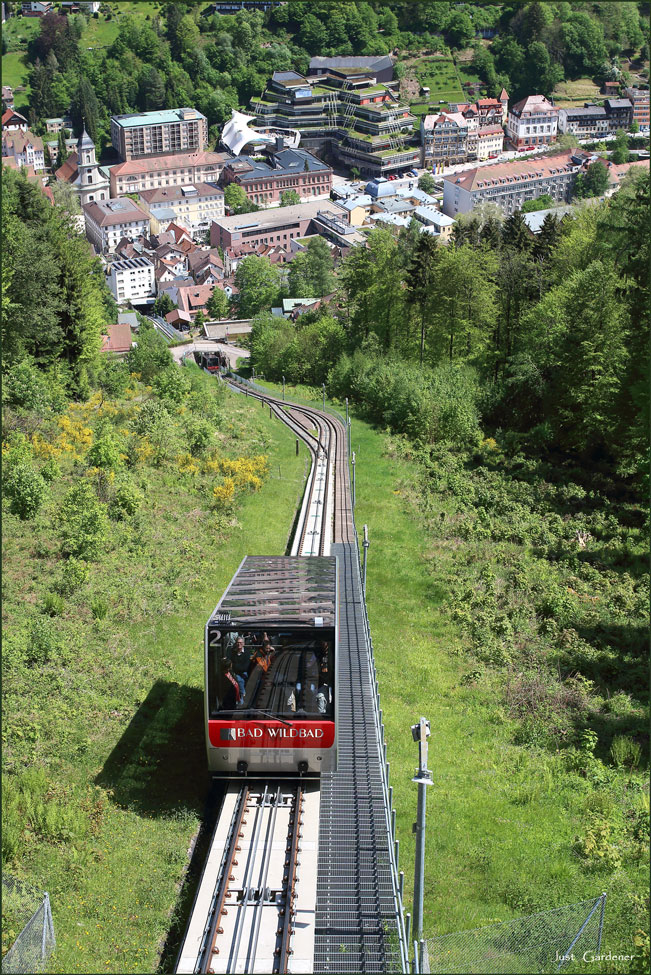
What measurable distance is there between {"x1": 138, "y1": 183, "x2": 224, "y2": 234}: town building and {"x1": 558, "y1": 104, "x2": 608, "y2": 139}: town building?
75.0m

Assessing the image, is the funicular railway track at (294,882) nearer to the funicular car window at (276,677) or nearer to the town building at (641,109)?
the funicular car window at (276,677)

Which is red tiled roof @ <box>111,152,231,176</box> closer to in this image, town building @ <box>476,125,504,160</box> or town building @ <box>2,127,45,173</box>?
town building @ <box>2,127,45,173</box>

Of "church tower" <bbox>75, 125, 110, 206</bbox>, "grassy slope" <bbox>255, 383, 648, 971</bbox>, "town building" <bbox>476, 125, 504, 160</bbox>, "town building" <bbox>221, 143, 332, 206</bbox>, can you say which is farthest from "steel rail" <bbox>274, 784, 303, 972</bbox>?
"town building" <bbox>476, 125, 504, 160</bbox>

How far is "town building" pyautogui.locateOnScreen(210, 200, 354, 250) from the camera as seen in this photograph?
466 ft

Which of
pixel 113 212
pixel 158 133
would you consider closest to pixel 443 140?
pixel 158 133

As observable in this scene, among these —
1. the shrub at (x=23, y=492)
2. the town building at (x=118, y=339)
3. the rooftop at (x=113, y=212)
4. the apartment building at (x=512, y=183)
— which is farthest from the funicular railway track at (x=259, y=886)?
the apartment building at (x=512, y=183)

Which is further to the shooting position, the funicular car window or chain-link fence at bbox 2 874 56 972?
the funicular car window

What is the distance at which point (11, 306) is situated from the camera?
109 ft

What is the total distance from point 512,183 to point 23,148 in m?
80.4

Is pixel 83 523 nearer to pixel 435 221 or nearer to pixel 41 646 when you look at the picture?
pixel 41 646

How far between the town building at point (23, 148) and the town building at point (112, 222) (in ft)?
72.3

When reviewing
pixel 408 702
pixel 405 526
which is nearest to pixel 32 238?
pixel 405 526

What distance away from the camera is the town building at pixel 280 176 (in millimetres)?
159375

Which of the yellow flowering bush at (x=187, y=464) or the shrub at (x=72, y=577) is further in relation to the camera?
the yellow flowering bush at (x=187, y=464)
